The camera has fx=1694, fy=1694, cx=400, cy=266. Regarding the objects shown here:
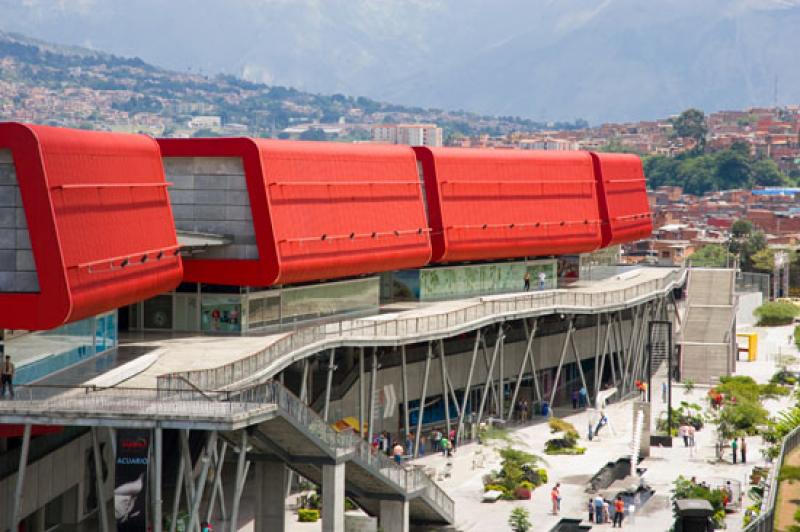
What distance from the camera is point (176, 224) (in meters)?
63.5

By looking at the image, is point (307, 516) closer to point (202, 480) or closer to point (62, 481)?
point (62, 481)

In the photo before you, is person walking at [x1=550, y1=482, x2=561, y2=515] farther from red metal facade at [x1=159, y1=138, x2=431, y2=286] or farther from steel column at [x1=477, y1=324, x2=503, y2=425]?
steel column at [x1=477, y1=324, x2=503, y2=425]

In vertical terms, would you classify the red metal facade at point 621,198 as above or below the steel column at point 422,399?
above

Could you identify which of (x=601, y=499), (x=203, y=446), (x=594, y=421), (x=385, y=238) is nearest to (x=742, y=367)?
(x=594, y=421)

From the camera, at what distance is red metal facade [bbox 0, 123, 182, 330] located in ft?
149

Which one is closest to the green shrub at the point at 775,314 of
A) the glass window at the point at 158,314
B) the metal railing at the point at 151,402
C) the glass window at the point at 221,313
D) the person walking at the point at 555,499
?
the person walking at the point at 555,499

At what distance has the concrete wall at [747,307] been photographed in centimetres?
13188

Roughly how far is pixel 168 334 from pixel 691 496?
65.2 feet

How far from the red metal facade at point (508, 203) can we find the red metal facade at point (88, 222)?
2225cm

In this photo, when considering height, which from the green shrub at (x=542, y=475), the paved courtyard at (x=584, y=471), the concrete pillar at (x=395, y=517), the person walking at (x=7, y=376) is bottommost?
the paved courtyard at (x=584, y=471)

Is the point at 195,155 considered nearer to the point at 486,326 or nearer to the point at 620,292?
the point at 486,326

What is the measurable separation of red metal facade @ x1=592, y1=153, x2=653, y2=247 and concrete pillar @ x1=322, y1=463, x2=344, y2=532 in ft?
156

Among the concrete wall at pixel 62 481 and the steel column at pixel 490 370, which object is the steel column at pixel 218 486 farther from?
the steel column at pixel 490 370

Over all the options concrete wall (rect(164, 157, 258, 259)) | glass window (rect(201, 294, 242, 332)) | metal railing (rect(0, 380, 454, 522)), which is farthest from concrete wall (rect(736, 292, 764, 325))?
metal railing (rect(0, 380, 454, 522))
